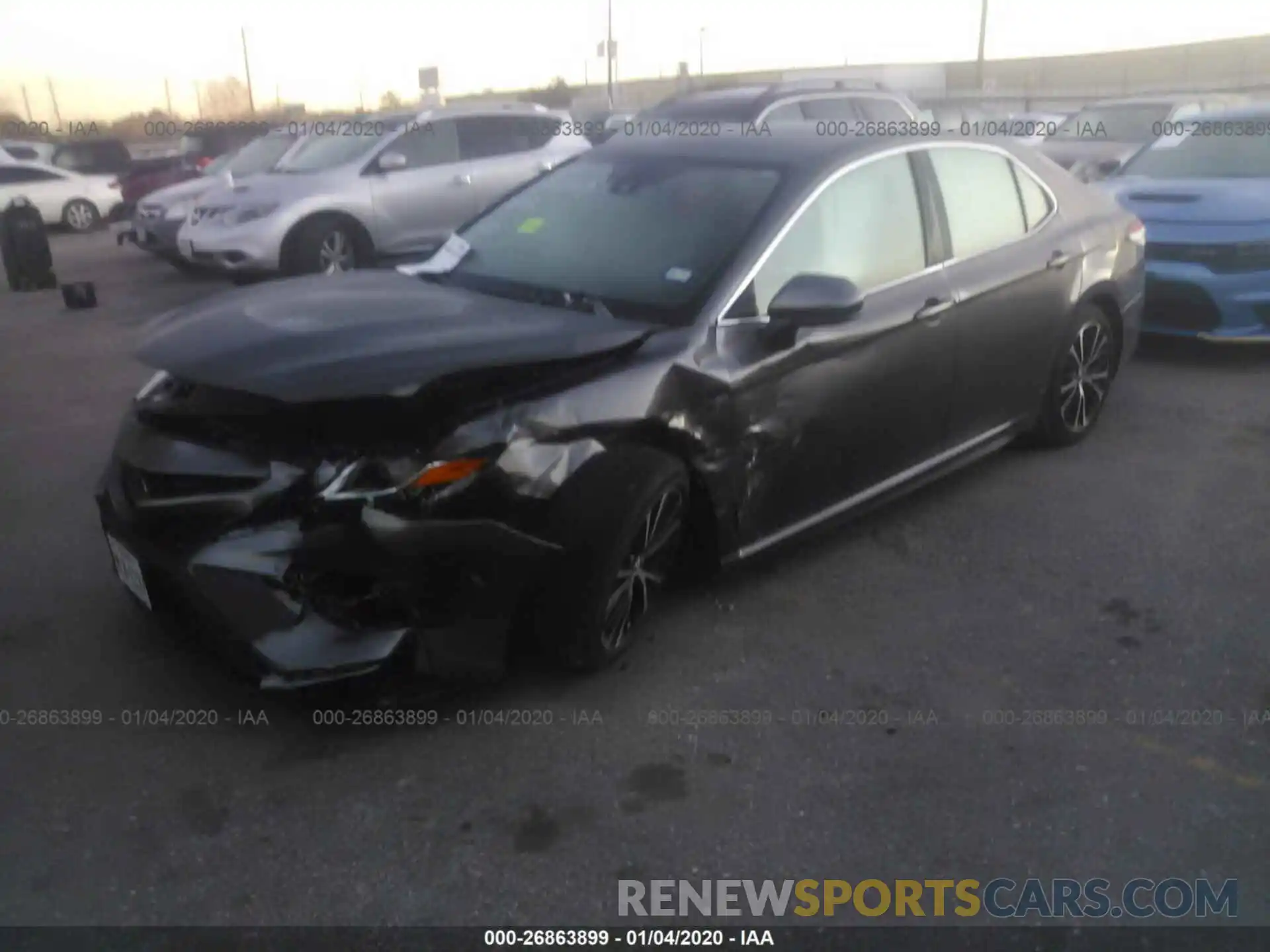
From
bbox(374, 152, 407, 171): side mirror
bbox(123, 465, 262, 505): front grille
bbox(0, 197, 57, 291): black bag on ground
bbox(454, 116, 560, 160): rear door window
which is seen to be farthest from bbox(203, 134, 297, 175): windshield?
bbox(123, 465, 262, 505): front grille

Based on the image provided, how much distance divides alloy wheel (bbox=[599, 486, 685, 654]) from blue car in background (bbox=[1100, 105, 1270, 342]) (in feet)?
15.7

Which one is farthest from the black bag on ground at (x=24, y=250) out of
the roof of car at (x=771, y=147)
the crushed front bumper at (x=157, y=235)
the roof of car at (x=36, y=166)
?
the roof of car at (x=771, y=147)

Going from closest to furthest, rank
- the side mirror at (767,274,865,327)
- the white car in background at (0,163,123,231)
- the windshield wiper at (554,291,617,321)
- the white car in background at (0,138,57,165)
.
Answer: the side mirror at (767,274,865,327) → the windshield wiper at (554,291,617,321) → the white car in background at (0,163,123,231) → the white car in background at (0,138,57,165)

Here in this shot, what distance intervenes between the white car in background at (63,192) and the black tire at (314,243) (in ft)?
33.0

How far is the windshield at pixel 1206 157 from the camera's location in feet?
25.4

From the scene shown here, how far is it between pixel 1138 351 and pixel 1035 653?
465cm

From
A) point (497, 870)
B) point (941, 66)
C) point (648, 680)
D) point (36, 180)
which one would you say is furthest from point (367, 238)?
point (941, 66)

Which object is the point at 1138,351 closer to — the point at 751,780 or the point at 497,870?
the point at 751,780

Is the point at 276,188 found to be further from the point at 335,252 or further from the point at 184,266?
the point at 184,266

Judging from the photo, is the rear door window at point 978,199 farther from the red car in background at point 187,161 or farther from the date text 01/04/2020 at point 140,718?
the red car in background at point 187,161

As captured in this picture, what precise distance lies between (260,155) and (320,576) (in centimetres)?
1202

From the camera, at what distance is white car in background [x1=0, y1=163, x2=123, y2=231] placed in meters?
18.1

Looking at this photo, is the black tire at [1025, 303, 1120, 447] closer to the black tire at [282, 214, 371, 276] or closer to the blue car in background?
the blue car in background

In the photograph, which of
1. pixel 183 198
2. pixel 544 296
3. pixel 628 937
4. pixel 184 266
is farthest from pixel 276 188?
pixel 628 937
